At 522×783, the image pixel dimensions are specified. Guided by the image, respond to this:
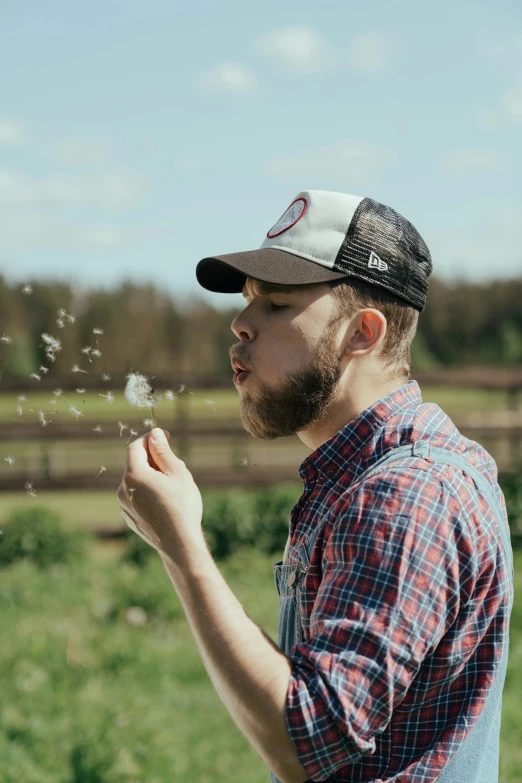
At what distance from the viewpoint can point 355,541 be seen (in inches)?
53.9

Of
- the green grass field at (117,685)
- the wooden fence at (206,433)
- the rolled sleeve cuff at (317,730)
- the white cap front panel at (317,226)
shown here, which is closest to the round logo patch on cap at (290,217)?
the white cap front panel at (317,226)

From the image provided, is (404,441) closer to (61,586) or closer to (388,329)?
(388,329)

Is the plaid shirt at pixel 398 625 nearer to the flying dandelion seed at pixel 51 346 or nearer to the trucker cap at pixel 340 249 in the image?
the trucker cap at pixel 340 249

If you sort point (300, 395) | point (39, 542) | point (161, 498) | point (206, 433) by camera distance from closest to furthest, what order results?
1. point (161, 498)
2. point (300, 395)
3. point (39, 542)
4. point (206, 433)

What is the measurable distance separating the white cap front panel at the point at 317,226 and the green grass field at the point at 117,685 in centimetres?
280

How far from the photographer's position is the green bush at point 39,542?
27.0ft

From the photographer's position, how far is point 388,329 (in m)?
1.74

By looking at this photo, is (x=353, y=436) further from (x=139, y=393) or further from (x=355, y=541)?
(x=139, y=393)

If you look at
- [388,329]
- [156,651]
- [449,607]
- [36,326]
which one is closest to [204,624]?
[449,607]

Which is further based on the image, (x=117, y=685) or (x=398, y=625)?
(x=117, y=685)

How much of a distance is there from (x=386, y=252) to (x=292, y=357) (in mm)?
290

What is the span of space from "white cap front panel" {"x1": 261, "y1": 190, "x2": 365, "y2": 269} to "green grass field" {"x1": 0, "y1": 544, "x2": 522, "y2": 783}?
2800 millimetres

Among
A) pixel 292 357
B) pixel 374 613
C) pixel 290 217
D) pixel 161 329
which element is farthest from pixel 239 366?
pixel 161 329

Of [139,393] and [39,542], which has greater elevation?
[139,393]
